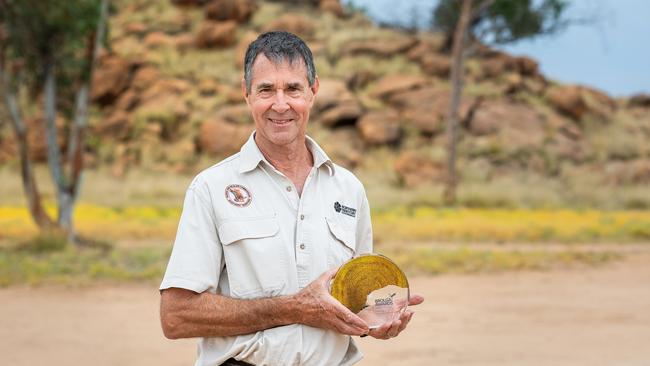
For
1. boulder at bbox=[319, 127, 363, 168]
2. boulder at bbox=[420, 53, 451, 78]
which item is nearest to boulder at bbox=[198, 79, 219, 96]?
boulder at bbox=[319, 127, 363, 168]

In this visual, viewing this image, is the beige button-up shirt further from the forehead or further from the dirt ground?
the dirt ground

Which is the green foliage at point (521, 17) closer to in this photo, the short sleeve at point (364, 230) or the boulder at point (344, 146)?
the boulder at point (344, 146)

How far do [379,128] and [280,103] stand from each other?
81.8 feet

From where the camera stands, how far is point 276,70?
2.37m

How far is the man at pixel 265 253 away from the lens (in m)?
2.29

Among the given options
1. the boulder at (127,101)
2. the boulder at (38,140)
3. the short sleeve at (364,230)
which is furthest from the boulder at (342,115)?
the short sleeve at (364,230)

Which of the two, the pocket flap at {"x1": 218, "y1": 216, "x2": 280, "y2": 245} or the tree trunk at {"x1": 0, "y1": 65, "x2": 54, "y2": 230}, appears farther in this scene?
the tree trunk at {"x1": 0, "y1": 65, "x2": 54, "y2": 230}

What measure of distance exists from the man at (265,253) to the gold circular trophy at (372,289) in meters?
0.03

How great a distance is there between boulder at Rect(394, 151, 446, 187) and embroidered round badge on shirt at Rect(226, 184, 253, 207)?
21.1 metres

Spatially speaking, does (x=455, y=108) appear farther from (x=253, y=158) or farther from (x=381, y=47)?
(x=253, y=158)

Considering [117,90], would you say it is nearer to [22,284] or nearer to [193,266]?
[22,284]

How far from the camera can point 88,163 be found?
26422 mm

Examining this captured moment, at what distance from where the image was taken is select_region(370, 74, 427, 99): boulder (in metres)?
29.7

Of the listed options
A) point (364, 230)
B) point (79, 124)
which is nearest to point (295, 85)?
point (364, 230)
